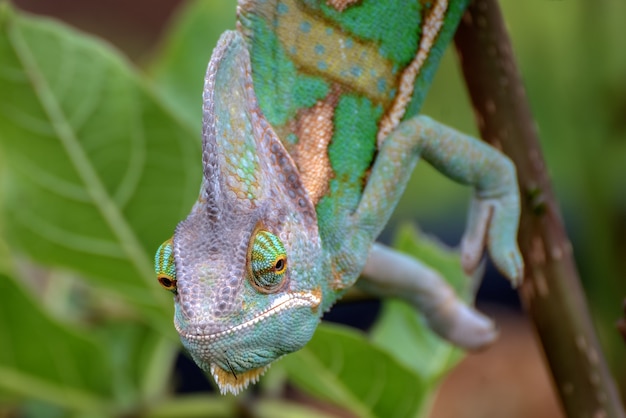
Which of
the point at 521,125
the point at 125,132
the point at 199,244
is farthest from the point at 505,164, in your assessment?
the point at 125,132

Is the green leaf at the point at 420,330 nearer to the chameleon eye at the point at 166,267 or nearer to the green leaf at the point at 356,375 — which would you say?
the green leaf at the point at 356,375

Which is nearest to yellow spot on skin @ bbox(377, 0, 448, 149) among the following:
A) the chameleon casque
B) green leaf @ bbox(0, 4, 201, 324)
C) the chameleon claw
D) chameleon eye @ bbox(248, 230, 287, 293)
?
the chameleon casque

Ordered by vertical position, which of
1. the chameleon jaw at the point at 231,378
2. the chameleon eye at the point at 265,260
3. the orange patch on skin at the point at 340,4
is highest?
the orange patch on skin at the point at 340,4

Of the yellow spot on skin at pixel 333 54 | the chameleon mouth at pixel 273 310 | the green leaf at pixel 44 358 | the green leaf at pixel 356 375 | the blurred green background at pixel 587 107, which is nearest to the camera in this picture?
the chameleon mouth at pixel 273 310

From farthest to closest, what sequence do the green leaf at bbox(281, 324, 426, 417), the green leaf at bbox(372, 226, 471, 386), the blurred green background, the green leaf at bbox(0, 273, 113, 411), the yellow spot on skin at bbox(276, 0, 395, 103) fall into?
1. the blurred green background
2. the green leaf at bbox(372, 226, 471, 386)
3. the green leaf at bbox(0, 273, 113, 411)
4. the green leaf at bbox(281, 324, 426, 417)
5. the yellow spot on skin at bbox(276, 0, 395, 103)

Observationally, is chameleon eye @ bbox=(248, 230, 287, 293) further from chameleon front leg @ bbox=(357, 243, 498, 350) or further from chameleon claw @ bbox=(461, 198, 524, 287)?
A: chameleon front leg @ bbox=(357, 243, 498, 350)

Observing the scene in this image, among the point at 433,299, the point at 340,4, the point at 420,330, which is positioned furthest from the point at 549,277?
the point at 420,330

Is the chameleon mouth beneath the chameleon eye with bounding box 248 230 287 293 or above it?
beneath

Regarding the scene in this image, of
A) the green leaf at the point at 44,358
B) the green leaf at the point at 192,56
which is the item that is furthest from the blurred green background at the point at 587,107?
the green leaf at the point at 44,358
